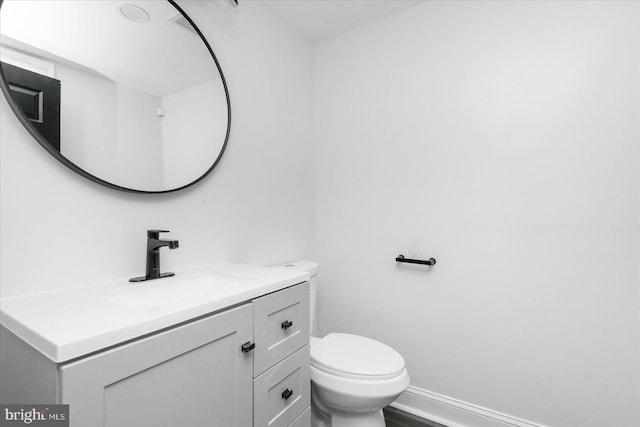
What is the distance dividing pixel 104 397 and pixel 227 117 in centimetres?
117

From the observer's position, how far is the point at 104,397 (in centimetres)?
60

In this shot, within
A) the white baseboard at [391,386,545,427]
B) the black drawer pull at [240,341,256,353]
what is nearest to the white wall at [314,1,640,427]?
the white baseboard at [391,386,545,427]

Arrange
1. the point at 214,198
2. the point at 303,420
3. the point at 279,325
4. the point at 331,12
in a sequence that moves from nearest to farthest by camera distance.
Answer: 1. the point at 279,325
2. the point at 303,420
3. the point at 214,198
4. the point at 331,12

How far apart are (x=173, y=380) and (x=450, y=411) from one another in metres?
1.53

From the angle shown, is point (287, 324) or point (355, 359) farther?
point (355, 359)

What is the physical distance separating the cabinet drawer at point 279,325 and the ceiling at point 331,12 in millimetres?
1548

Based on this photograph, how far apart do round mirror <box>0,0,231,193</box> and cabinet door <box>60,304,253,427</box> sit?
64 centimetres

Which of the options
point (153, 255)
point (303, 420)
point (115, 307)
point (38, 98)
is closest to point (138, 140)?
point (38, 98)

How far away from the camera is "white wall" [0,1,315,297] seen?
87cm

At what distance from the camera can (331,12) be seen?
5.84 feet

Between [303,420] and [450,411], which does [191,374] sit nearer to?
[303,420]

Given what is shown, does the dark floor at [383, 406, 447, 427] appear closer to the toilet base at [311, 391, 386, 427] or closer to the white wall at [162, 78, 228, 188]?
the toilet base at [311, 391, 386, 427]

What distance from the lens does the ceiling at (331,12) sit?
1.70 m

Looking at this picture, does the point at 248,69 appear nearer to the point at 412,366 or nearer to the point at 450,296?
the point at 450,296
